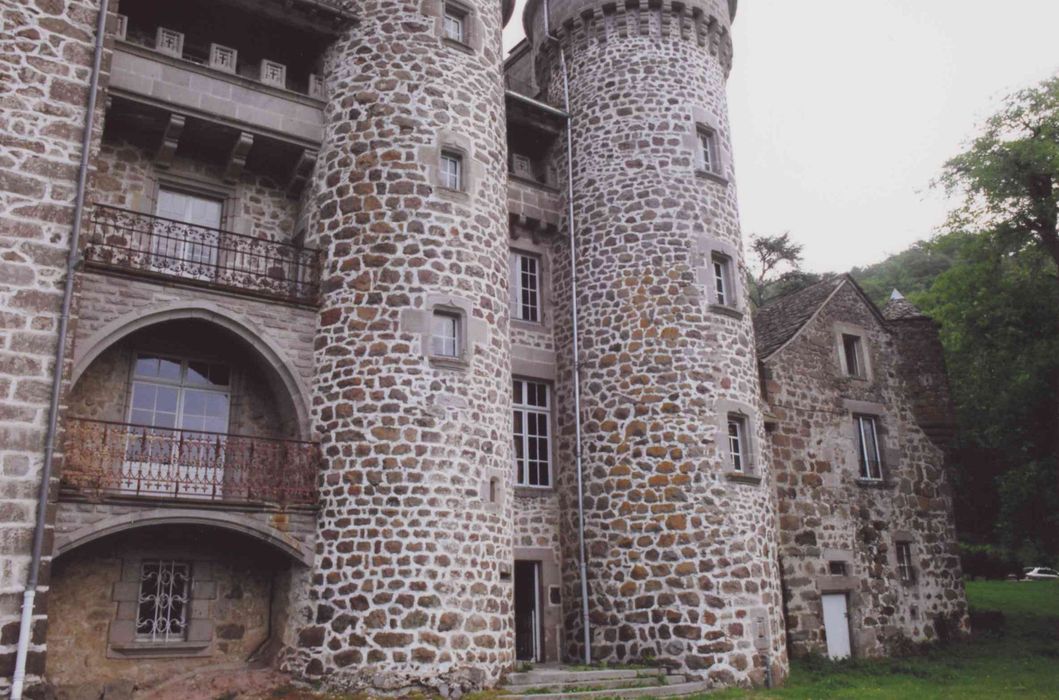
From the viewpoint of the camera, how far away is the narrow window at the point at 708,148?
63.1ft

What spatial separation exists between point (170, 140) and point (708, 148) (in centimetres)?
1082

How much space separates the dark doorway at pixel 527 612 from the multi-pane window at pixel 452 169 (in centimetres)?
709

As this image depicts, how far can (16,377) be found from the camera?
10594mm

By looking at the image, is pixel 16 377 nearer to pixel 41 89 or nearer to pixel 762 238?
pixel 41 89

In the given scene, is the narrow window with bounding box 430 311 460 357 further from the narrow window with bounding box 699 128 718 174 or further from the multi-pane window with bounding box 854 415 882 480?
the multi-pane window with bounding box 854 415 882 480

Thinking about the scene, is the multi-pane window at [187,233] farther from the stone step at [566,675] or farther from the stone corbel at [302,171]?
the stone step at [566,675]

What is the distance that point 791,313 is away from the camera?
883 inches

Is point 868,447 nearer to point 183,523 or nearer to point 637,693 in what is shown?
point 637,693

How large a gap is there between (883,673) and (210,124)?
16.0 metres

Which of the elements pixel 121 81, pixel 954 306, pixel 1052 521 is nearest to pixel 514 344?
pixel 121 81

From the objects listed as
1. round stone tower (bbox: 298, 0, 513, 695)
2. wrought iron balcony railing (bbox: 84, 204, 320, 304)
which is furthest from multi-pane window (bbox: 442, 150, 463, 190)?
wrought iron balcony railing (bbox: 84, 204, 320, 304)

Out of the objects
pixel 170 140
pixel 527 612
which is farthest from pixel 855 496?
pixel 170 140

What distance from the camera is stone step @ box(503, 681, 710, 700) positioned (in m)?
12.6

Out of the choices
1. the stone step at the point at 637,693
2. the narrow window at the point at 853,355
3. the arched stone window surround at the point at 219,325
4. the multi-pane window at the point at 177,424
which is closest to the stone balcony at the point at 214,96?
the arched stone window surround at the point at 219,325
